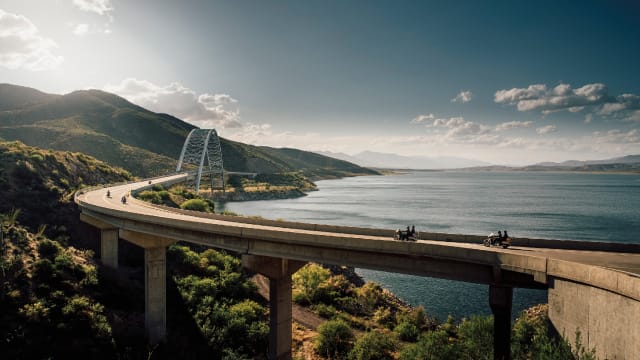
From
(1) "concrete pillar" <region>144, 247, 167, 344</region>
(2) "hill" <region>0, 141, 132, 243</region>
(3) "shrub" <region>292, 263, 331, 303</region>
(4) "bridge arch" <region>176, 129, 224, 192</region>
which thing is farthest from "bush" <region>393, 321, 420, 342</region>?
(4) "bridge arch" <region>176, 129, 224, 192</region>

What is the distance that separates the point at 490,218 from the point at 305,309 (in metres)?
80.2

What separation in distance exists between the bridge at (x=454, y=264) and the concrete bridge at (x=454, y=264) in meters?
0.04

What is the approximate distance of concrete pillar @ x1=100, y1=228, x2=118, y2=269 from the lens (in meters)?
40.9

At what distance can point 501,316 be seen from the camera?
57.7 feet

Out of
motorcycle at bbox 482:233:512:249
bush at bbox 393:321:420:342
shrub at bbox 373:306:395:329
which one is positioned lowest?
shrub at bbox 373:306:395:329

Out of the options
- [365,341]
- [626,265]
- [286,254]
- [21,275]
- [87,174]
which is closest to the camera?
[626,265]

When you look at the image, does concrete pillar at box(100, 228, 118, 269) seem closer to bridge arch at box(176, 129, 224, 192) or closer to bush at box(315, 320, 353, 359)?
bush at box(315, 320, 353, 359)

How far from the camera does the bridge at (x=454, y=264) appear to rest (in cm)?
1258

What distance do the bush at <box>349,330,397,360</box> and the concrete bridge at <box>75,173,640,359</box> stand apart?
193 inches

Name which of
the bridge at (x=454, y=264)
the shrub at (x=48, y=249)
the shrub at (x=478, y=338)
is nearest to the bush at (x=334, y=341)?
the bridge at (x=454, y=264)

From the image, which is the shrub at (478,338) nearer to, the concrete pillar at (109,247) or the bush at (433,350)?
the bush at (433,350)

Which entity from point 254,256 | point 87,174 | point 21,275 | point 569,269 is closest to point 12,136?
point 87,174

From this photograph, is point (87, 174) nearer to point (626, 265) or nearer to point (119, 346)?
point (119, 346)

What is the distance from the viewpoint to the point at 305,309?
37469mm
